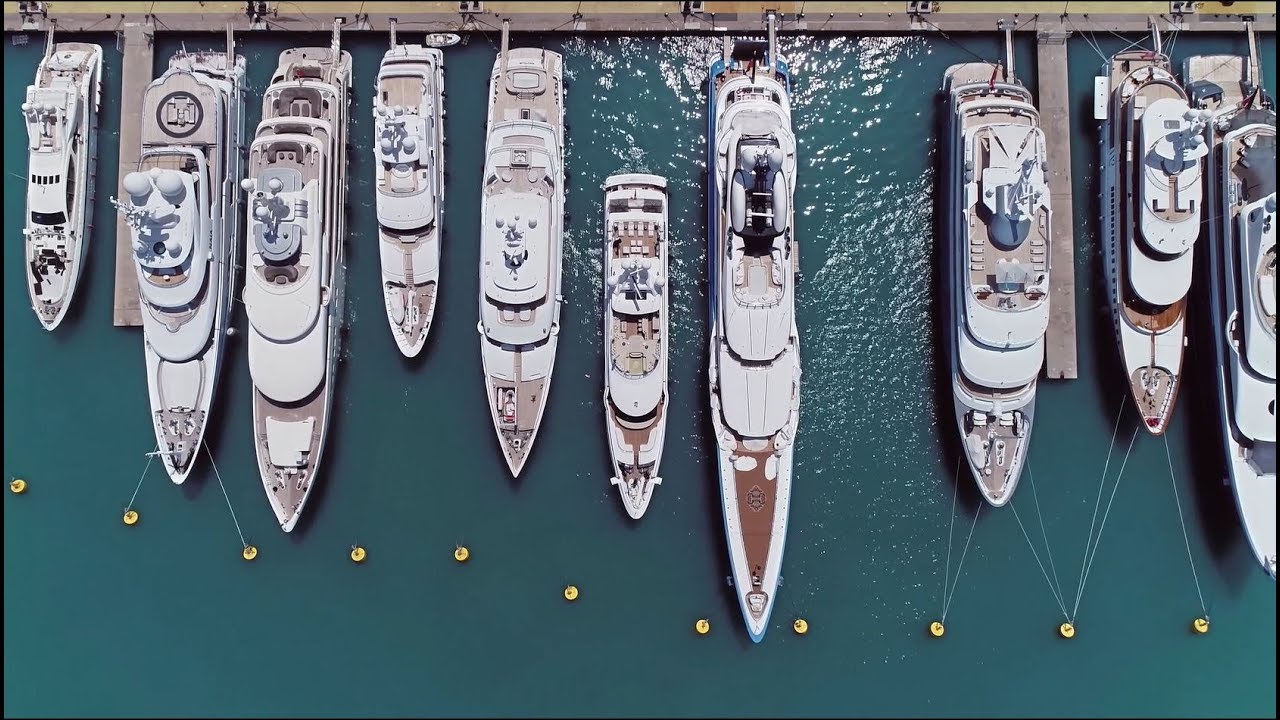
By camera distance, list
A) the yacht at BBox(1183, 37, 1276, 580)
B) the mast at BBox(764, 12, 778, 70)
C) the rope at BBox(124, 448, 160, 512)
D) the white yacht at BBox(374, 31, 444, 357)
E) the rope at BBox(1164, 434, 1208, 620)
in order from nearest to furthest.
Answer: the yacht at BBox(1183, 37, 1276, 580), the white yacht at BBox(374, 31, 444, 357), the rope at BBox(1164, 434, 1208, 620), the rope at BBox(124, 448, 160, 512), the mast at BBox(764, 12, 778, 70)

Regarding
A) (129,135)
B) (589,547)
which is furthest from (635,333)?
(129,135)

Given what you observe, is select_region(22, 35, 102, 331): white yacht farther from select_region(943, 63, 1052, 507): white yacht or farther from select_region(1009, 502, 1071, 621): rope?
select_region(1009, 502, 1071, 621): rope

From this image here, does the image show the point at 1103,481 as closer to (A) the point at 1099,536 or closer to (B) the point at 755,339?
(A) the point at 1099,536

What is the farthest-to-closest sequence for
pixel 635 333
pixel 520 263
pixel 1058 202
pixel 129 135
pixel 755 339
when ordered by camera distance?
pixel 129 135 → pixel 1058 202 → pixel 635 333 → pixel 520 263 → pixel 755 339

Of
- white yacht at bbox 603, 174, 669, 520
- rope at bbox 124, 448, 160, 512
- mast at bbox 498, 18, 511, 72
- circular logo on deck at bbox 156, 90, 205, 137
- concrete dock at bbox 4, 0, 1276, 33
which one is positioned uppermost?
concrete dock at bbox 4, 0, 1276, 33

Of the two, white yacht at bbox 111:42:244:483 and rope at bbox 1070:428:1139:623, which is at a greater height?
white yacht at bbox 111:42:244:483

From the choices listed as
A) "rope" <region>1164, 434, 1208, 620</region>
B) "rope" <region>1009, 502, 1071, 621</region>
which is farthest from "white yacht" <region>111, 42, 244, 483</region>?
"rope" <region>1164, 434, 1208, 620</region>
